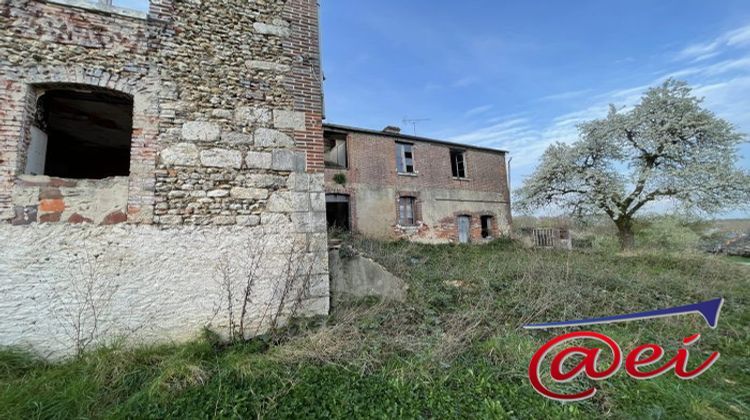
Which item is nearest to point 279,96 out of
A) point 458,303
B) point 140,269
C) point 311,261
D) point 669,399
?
point 311,261

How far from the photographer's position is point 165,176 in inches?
150

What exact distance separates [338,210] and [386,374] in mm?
10991

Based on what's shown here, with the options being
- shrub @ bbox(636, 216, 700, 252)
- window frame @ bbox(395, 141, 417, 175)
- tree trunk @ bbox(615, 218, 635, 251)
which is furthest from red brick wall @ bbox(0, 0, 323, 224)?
shrub @ bbox(636, 216, 700, 252)

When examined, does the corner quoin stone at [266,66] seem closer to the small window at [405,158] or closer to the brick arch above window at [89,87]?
the brick arch above window at [89,87]

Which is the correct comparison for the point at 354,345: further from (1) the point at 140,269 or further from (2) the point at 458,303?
→ (1) the point at 140,269

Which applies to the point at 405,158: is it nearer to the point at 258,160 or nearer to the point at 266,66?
the point at 266,66

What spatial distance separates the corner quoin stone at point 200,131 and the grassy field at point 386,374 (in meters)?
2.56

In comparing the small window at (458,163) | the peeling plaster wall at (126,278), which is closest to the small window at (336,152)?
the small window at (458,163)

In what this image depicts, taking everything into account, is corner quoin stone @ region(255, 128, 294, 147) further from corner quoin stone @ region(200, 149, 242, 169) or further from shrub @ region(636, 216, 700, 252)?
shrub @ region(636, 216, 700, 252)

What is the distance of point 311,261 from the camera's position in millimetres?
4289

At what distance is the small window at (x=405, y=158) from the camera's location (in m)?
14.5

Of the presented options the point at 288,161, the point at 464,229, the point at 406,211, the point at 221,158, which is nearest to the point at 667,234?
the point at 464,229

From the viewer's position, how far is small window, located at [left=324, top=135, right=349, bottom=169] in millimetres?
13281

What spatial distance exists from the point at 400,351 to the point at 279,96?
3894 mm
